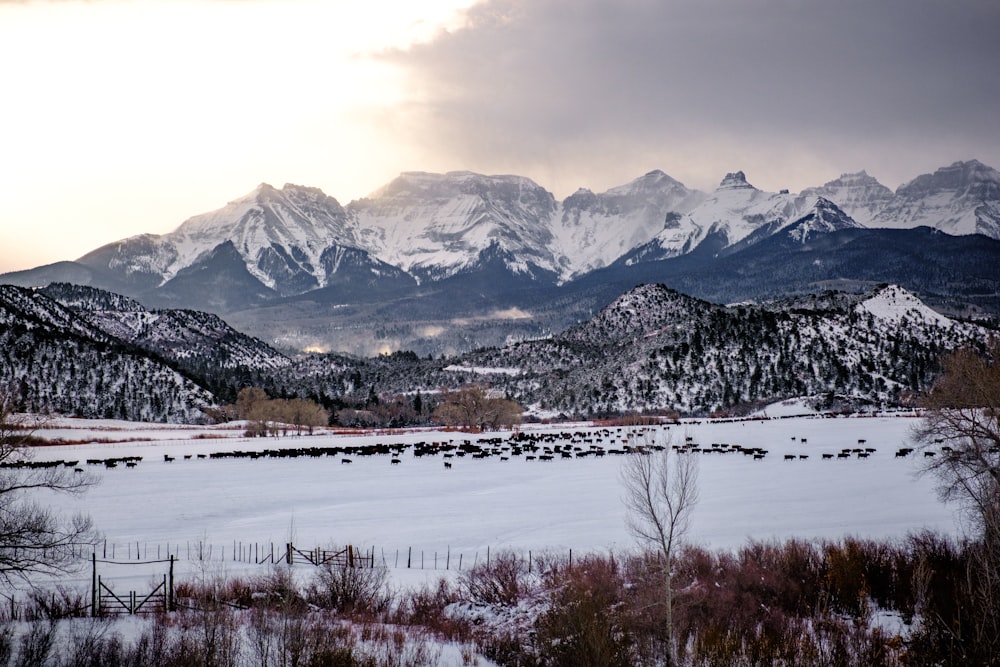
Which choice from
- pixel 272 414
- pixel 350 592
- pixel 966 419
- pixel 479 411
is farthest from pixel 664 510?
pixel 272 414

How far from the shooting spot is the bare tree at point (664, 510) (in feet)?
84.9

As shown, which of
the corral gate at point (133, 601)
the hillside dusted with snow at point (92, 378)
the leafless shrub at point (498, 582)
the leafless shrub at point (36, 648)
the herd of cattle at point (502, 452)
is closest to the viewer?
the leafless shrub at point (36, 648)

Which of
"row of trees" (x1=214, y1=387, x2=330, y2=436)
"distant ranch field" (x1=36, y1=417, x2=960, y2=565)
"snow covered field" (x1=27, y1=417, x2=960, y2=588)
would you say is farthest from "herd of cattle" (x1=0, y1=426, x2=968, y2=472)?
"row of trees" (x1=214, y1=387, x2=330, y2=436)

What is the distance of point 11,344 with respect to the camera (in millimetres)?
183625

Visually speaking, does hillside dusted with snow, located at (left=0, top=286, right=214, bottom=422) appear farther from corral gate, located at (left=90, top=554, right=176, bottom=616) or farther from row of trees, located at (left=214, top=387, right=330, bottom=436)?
corral gate, located at (left=90, top=554, right=176, bottom=616)

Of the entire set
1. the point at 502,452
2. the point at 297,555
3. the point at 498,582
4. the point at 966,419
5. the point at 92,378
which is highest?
the point at 92,378

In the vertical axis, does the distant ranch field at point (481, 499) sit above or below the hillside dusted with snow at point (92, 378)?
below

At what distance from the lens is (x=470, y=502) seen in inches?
2298

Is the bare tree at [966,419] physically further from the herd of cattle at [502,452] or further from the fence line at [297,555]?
the herd of cattle at [502,452]

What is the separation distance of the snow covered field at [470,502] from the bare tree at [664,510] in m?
1.51

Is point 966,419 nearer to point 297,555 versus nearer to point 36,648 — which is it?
point 297,555

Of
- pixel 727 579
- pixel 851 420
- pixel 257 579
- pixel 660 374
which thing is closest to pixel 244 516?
pixel 257 579

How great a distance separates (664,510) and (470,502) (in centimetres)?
1602

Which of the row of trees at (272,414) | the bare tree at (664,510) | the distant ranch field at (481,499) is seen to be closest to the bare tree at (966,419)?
the distant ranch field at (481,499)
